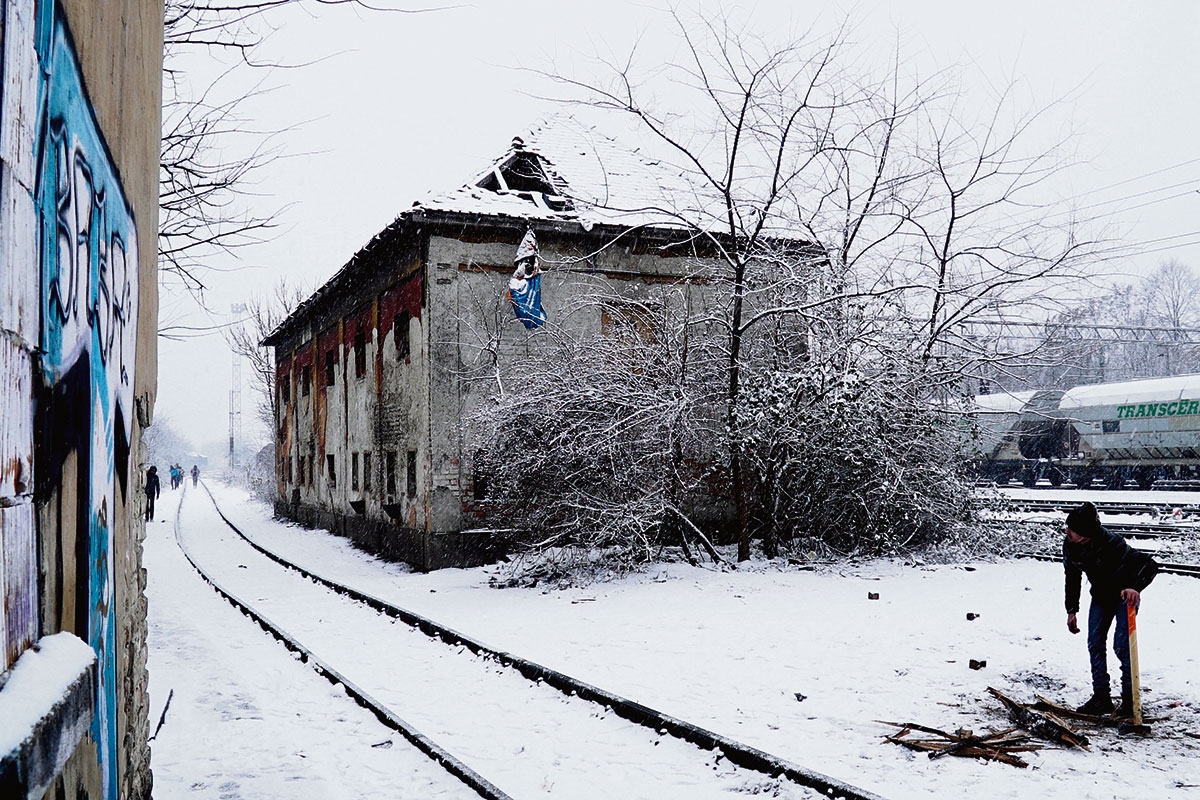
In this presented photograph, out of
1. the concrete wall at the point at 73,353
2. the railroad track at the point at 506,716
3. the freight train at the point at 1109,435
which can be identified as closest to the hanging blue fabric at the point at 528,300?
the railroad track at the point at 506,716

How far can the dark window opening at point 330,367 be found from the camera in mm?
26703

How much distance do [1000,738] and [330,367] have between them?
23.6 meters

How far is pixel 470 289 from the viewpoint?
17969 millimetres

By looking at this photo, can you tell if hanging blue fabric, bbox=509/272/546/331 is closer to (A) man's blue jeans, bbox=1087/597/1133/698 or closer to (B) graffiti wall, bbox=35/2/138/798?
(A) man's blue jeans, bbox=1087/597/1133/698

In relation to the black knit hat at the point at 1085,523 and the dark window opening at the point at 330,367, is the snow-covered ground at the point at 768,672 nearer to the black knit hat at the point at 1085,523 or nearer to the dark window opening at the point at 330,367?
the black knit hat at the point at 1085,523

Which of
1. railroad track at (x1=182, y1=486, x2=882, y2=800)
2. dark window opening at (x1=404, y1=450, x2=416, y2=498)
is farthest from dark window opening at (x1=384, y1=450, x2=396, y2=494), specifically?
railroad track at (x1=182, y1=486, x2=882, y2=800)

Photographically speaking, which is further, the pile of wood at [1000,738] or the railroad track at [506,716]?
the pile of wood at [1000,738]

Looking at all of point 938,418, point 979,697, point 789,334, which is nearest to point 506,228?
point 789,334

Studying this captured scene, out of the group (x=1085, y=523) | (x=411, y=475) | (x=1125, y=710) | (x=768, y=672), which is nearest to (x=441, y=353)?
(x=411, y=475)

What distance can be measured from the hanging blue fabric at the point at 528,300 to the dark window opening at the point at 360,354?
6135mm

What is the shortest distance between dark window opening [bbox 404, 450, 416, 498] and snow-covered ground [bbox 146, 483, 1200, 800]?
3.52 meters

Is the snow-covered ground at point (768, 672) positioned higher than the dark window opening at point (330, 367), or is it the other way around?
the dark window opening at point (330, 367)

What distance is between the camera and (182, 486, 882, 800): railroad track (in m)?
5.74

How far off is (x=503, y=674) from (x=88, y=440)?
640cm
